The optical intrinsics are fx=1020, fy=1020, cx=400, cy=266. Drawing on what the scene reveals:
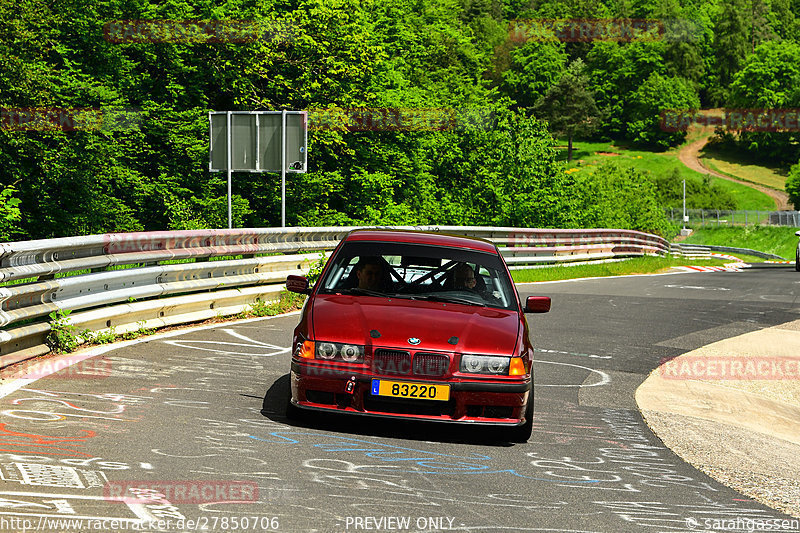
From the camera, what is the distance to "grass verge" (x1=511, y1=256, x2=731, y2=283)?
2429cm

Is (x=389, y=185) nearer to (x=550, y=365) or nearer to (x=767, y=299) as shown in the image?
(x=767, y=299)

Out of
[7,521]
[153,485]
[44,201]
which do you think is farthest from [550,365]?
[44,201]

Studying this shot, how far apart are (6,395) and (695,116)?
17480cm

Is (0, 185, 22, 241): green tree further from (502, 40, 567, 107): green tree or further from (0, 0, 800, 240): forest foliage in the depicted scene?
(502, 40, 567, 107): green tree

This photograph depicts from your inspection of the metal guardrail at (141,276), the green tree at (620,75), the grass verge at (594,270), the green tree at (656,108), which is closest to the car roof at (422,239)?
the metal guardrail at (141,276)

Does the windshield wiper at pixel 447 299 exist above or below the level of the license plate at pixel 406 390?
above

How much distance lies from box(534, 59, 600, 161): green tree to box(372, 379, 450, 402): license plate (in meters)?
153

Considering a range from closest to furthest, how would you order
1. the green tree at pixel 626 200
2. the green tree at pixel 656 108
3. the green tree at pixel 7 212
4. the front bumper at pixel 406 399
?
the front bumper at pixel 406 399 → the green tree at pixel 7 212 → the green tree at pixel 626 200 → the green tree at pixel 656 108

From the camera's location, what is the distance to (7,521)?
4367mm

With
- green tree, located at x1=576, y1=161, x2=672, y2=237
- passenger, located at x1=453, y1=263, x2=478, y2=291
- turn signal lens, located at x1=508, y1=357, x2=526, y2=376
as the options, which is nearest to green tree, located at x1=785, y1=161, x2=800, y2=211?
green tree, located at x1=576, y1=161, x2=672, y2=237

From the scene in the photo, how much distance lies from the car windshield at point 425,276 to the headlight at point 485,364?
0.91 metres

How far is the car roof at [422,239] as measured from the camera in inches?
318

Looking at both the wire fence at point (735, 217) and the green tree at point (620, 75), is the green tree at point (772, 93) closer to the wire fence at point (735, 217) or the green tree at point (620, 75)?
the green tree at point (620, 75)

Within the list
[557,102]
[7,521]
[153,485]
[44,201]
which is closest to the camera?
[7,521]
